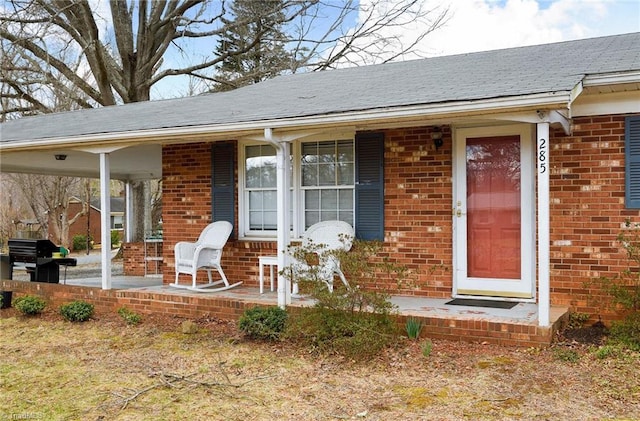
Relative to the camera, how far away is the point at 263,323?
6172mm

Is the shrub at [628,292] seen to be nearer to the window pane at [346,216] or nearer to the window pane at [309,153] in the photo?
the window pane at [346,216]

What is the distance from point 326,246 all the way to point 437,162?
6.05 feet

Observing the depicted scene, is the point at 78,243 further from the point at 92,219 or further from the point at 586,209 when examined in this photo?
the point at 586,209

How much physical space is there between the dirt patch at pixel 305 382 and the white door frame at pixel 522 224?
1099 mm

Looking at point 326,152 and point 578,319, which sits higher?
point 326,152

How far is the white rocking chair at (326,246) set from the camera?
607 centimetres

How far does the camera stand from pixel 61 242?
27547 millimetres

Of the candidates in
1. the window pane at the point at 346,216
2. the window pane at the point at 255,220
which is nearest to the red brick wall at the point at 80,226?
the window pane at the point at 255,220

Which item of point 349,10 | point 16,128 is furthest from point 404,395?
point 349,10

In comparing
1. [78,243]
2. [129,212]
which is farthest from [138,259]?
[78,243]

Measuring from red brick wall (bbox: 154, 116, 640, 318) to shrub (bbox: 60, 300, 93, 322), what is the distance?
1391mm

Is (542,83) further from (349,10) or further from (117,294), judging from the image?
(349,10)

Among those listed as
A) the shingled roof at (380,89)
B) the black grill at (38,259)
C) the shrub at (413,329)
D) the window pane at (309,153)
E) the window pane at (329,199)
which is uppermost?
the shingled roof at (380,89)

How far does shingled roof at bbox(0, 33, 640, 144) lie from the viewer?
568cm
